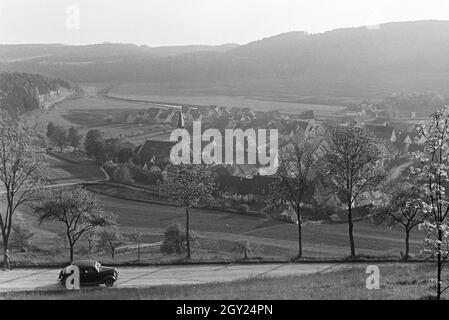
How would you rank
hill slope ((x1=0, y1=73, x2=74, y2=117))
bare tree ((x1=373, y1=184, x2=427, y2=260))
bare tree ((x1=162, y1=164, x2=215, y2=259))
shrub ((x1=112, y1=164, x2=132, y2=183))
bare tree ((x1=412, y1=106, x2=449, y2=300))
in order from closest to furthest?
bare tree ((x1=412, y1=106, x2=449, y2=300)) → bare tree ((x1=373, y1=184, x2=427, y2=260)) → bare tree ((x1=162, y1=164, x2=215, y2=259)) → shrub ((x1=112, y1=164, x2=132, y2=183)) → hill slope ((x1=0, y1=73, x2=74, y2=117))

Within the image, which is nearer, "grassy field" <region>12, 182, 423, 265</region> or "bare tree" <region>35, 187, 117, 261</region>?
"bare tree" <region>35, 187, 117, 261</region>

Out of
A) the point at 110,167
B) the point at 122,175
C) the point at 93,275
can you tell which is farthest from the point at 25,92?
the point at 93,275

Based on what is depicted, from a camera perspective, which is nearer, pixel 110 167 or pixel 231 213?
pixel 231 213

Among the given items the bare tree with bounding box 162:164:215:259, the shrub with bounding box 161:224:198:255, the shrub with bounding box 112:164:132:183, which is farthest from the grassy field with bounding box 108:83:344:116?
the bare tree with bounding box 162:164:215:259

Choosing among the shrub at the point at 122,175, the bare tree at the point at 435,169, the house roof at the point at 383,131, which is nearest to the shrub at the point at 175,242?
the bare tree at the point at 435,169

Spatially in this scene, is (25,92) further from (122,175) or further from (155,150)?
(122,175)

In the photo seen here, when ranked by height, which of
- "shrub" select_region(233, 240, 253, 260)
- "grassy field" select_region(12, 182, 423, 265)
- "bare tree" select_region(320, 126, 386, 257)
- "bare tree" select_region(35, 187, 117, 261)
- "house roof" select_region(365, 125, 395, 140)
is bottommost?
"grassy field" select_region(12, 182, 423, 265)

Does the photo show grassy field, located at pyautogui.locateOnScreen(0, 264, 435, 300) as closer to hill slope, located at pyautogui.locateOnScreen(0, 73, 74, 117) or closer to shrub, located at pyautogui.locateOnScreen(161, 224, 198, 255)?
shrub, located at pyautogui.locateOnScreen(161, 224, 198, 255)
